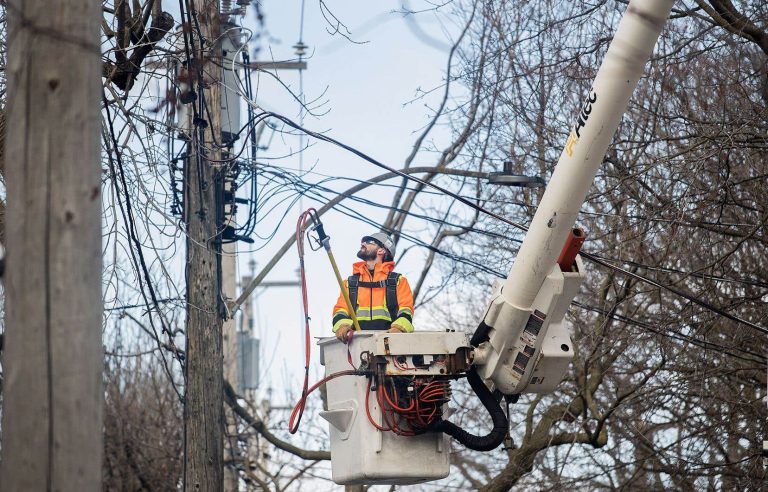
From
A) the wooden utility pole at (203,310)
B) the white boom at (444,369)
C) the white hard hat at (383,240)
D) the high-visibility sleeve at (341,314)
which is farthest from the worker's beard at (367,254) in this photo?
the white boom at (444,369)

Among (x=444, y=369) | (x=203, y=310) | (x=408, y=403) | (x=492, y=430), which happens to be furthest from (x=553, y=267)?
(x=203, y=310)

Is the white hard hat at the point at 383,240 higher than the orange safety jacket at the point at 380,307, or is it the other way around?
the white hard hat at the point at 383,240

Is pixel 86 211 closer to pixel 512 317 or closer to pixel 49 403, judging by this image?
pixel 49 403

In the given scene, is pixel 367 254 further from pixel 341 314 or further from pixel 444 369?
pixel 444 369

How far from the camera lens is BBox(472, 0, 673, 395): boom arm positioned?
7996mm

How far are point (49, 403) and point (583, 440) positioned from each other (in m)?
10.5

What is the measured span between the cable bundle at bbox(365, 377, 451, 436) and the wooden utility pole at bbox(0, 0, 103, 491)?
3963mm

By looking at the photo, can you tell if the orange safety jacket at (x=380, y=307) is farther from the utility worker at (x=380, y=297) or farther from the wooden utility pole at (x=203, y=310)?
the wooden utility pole at (x=203, y=310)

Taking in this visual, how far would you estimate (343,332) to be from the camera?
9.32 m

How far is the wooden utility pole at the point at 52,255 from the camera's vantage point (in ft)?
16.2

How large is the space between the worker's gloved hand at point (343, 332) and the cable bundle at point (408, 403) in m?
0.43

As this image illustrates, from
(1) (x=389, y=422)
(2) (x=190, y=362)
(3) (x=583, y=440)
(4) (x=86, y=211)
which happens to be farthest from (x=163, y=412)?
(4) (x=86, y=211)

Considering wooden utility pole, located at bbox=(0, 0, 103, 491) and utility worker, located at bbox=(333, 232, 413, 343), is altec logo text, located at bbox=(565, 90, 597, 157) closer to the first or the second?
utility worker, located at bbox=(333, 232, 413, 343)

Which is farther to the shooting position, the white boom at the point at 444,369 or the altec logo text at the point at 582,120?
the white boom at the point at 444,369
